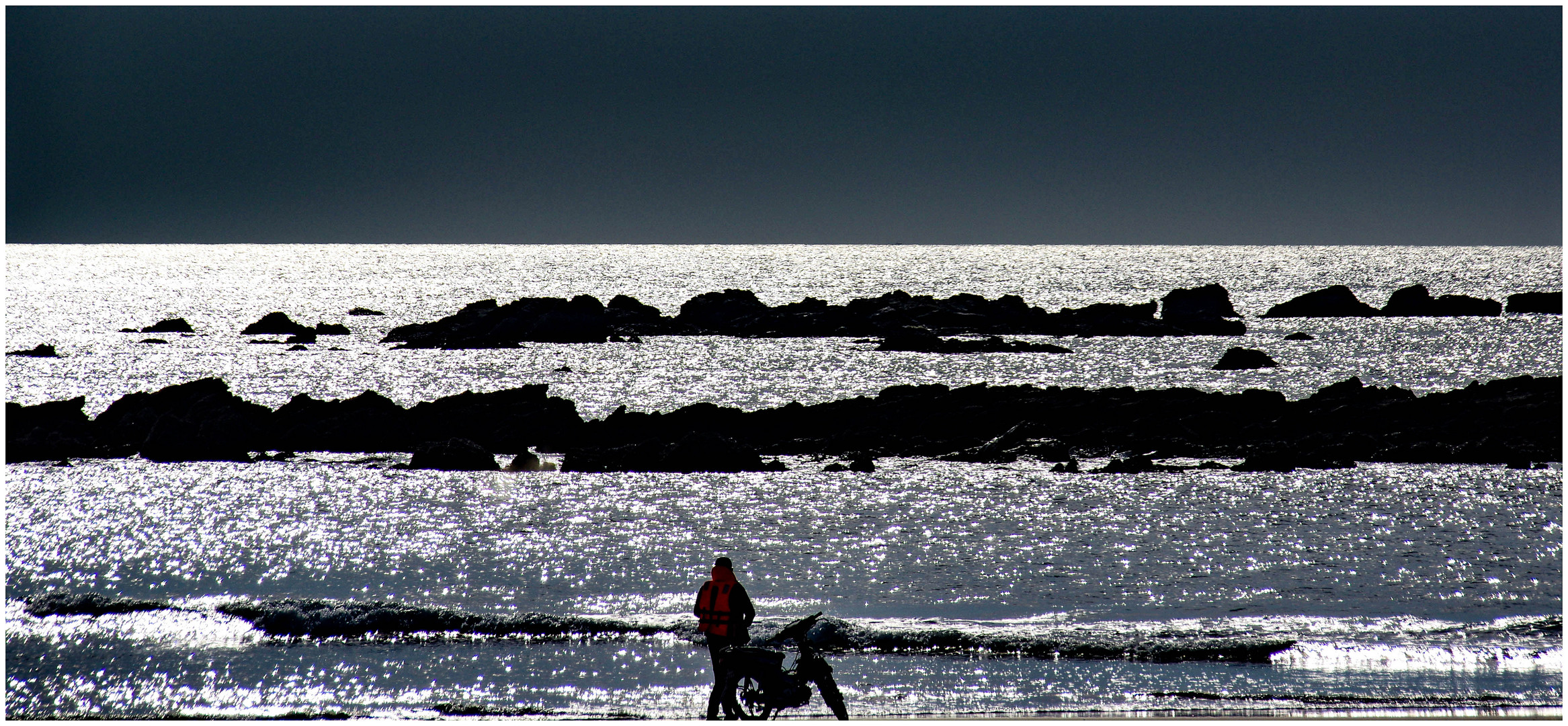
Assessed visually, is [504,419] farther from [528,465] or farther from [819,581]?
[819,581]

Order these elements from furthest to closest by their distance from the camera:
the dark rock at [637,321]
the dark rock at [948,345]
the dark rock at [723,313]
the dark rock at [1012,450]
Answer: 1. the dark rock at [723,313]
2. the dark rock at [637,321]
3. the dark rock at [948,345]
4. the dark rock at [1012,450]

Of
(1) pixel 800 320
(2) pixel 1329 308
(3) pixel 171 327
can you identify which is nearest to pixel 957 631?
(1) pixel 800 320

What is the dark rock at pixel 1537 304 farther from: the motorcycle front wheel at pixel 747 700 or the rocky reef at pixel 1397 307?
the motorcycle front wheel at pixel 747 700

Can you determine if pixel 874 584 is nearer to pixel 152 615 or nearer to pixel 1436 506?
pixel 152 615

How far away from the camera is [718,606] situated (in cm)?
1235

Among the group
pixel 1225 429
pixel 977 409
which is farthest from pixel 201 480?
pixel 1225 429

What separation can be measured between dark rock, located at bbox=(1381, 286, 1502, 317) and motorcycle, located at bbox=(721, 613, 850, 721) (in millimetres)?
104219

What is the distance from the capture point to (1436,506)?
27734 mm

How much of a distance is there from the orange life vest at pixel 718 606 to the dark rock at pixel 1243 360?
55868mm

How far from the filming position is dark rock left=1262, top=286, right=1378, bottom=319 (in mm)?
106000

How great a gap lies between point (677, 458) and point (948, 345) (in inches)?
1645

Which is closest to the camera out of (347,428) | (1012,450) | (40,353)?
(1012,450)

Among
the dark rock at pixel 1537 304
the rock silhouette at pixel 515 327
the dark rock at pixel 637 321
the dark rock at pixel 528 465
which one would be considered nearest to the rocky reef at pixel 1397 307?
the dark rock at pixel 1537 304

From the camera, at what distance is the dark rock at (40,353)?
7894 centimetres
